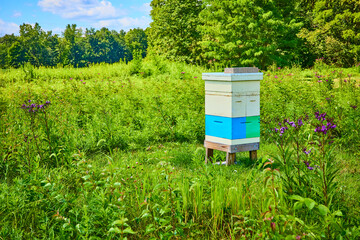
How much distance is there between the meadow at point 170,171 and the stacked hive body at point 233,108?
0.93 feet

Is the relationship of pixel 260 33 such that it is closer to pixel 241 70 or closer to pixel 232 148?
pixel 241 70

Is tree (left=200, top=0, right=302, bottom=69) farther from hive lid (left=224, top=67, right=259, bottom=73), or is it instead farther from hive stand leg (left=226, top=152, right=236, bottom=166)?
hive stand leg (left=226, top=152, right=236, bottom=166)

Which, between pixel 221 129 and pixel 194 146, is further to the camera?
pixel 194 146

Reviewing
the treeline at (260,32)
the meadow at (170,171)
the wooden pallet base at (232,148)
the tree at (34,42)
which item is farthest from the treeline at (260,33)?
the tree at (34,42)

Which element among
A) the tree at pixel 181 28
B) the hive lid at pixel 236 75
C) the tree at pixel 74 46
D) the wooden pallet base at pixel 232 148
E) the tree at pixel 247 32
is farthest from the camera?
the tree at pixel 74 46

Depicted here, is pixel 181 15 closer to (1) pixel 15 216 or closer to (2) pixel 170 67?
(2) pixel 170 67

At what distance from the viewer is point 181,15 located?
22.2 m

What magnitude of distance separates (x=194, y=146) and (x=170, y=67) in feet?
28.3

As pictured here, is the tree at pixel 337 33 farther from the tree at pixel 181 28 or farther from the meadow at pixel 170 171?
the meadow at pixel 170 171

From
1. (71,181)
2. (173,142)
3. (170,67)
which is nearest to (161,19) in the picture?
(170,67)

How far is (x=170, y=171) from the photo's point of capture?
251 centimetres

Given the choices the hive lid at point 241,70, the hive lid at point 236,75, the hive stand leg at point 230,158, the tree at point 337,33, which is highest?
the tree at point 337,33

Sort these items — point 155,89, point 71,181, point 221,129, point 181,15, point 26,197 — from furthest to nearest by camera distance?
point 181,15, point 155,89, point 221,129, point 71,181, point 26,197

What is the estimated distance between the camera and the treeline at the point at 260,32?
1880 centimetres
